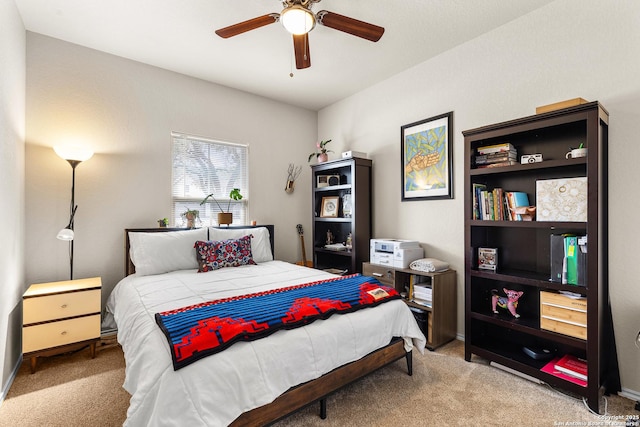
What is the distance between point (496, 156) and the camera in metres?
2.45

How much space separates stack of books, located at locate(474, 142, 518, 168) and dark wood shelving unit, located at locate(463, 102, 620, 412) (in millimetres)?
61

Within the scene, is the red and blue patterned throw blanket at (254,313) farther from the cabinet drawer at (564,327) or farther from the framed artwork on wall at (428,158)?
the framed artwork on wall at (428,158)

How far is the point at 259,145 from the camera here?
4172 millimetres

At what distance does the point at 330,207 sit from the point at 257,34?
2203 millimetres

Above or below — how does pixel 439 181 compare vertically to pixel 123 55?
below

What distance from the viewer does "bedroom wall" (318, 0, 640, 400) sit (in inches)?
80.1

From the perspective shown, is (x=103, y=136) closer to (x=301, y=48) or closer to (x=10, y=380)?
(x=10, y=380)

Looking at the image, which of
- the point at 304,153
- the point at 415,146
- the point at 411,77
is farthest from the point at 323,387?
the point at 304,153

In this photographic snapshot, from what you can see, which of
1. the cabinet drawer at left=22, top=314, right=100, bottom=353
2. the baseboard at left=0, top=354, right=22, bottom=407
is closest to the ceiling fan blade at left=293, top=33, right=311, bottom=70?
the cabinet drawer at left=22, top=314, right=100, bottom=353

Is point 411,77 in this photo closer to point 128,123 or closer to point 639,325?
point 639,325

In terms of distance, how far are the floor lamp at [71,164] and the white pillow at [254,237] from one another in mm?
1230

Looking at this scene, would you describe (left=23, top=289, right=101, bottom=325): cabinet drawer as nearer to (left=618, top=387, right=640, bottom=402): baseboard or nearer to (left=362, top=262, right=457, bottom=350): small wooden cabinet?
(left=362, top=262, right=457, bottom=350): small wooden cabinet

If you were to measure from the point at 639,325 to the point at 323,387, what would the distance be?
2115 millimetres

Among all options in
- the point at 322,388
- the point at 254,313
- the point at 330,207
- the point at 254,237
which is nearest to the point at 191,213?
the point at 254,237
